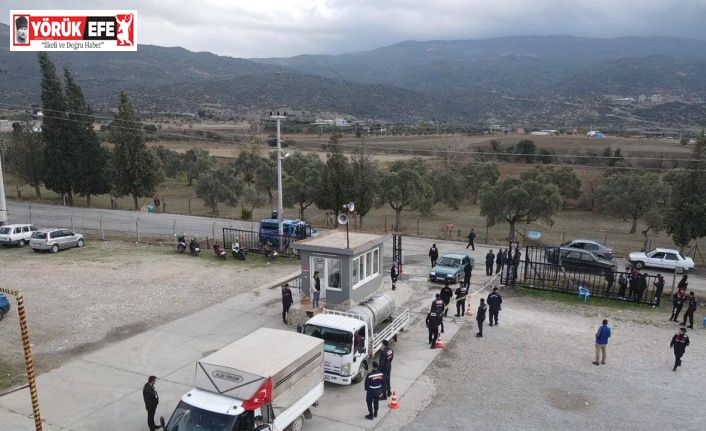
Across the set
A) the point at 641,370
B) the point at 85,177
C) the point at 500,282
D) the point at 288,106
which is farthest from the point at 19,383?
the point at 288,106

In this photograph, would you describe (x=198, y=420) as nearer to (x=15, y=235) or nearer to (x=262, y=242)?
(x=262, y=242)

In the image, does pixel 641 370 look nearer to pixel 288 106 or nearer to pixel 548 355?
pixel 548 355

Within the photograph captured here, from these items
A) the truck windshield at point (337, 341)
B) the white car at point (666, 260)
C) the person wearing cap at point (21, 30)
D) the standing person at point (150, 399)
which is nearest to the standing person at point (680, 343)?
the truck windshield at point (337, 341)

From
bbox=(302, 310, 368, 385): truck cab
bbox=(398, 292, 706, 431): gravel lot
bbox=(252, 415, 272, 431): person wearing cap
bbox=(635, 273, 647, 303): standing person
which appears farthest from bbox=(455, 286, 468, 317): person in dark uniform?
bbox=(252, 415, 272, 431): person wearing cap

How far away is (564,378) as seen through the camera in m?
15.1

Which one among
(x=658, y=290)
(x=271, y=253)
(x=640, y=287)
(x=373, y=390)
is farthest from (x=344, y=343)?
(x=271, y=253)

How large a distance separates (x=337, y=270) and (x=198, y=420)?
9.58 meters

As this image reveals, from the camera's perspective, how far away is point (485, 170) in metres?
58.7

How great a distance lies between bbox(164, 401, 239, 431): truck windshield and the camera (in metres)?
9.79

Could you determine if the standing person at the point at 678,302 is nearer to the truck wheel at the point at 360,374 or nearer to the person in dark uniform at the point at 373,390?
the truck wheel at the point at 360,374

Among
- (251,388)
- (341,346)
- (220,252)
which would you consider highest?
(251,388)

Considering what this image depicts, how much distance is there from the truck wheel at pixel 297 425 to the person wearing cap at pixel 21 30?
3566 cm

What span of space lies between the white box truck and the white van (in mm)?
24916

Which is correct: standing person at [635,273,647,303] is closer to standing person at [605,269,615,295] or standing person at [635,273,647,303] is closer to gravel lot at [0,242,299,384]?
standing person at [605,269,615,295]
